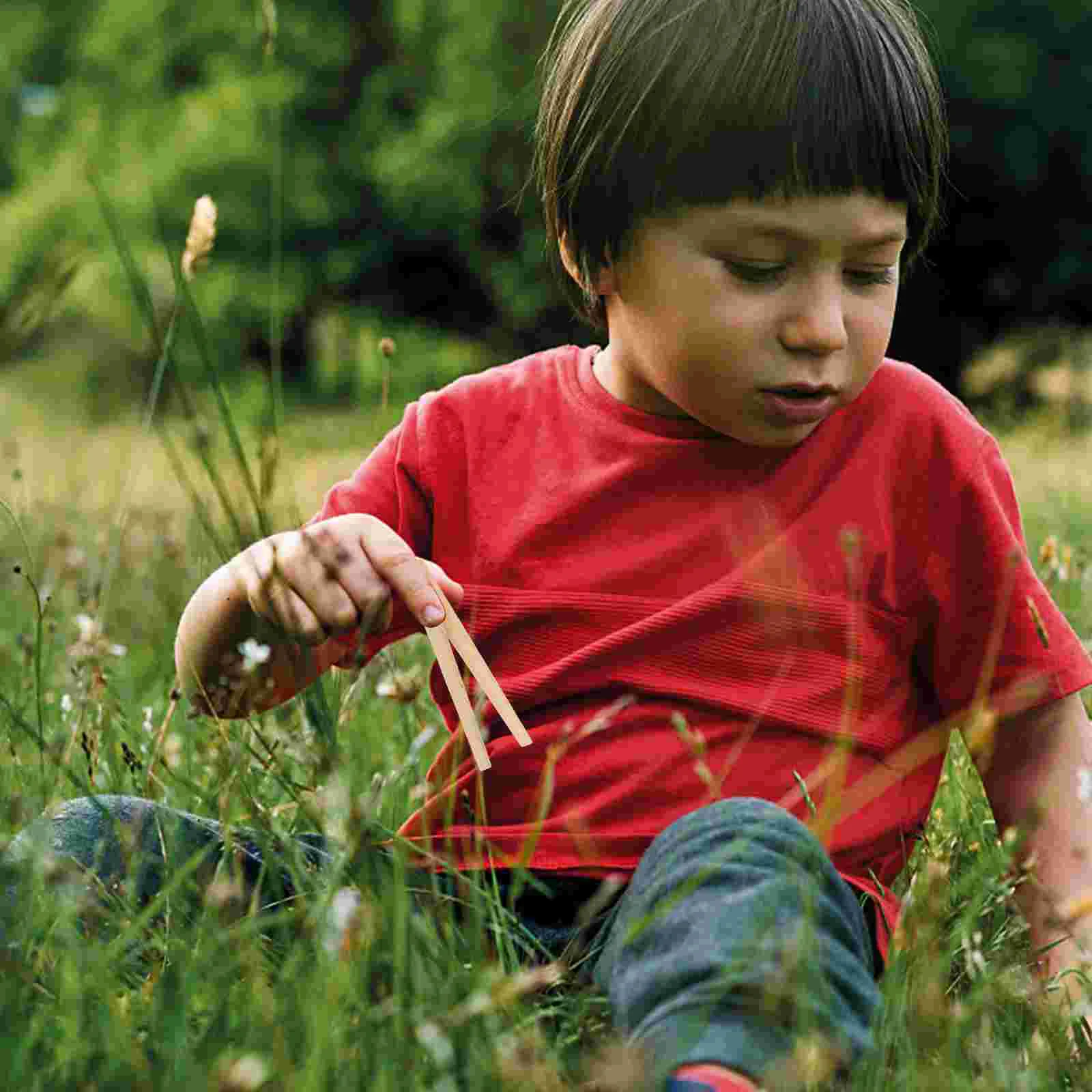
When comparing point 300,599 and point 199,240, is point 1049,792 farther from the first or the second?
point 199,240

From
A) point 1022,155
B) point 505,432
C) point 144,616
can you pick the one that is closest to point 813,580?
point 505,432

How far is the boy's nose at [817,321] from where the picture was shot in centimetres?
191

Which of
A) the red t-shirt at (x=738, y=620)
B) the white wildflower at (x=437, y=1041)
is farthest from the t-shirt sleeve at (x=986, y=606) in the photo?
the white wildflower at (x=437, y=1041)

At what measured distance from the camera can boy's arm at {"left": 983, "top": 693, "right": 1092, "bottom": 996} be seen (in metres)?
2.05

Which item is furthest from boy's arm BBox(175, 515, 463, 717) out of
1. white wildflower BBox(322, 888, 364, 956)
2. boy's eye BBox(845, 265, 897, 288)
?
boy's eye BBox(845, 265, 897, 288)

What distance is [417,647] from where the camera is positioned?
364cm

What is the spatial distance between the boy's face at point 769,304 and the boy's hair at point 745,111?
0.10 feet

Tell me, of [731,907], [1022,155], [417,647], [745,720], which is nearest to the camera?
[731,907]

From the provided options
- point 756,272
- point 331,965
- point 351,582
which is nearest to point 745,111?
point 756,272

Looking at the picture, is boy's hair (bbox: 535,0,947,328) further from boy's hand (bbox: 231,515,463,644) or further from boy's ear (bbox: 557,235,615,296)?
boy's hand (bbox: 231,515,463,644)

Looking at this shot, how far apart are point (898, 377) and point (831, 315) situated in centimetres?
29

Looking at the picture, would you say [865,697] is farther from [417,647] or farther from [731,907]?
[417,647]

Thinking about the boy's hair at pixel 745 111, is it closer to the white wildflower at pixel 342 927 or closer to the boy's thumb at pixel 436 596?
the boy's thumb at pixel 436 596

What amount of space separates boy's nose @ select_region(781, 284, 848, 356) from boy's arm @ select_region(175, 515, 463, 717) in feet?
1.53
